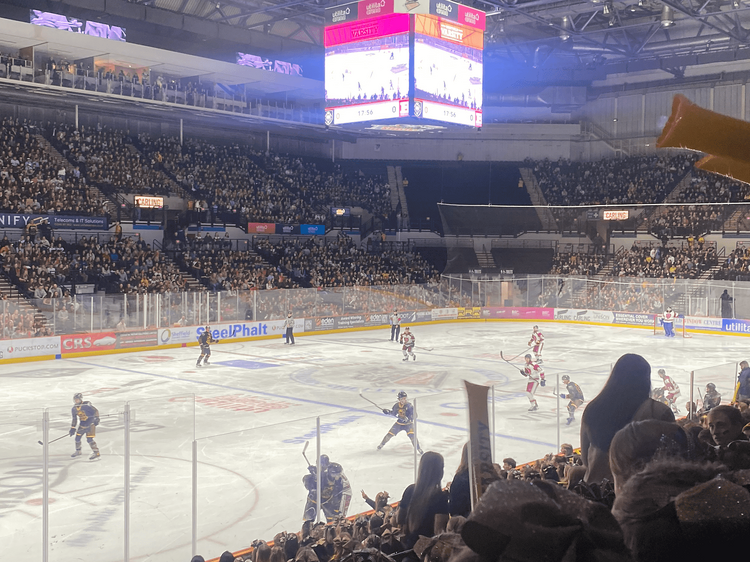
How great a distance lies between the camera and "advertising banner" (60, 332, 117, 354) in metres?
24.7

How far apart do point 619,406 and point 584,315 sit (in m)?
34.5

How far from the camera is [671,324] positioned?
1249 inches

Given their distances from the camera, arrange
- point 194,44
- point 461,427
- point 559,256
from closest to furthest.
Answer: point 461,427 → point 194,44 → point 559,256

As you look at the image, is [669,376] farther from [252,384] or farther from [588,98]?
[588,98]

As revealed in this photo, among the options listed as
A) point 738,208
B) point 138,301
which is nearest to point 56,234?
point 138,301

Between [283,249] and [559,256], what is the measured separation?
16.3 meters

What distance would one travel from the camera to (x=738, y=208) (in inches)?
1537

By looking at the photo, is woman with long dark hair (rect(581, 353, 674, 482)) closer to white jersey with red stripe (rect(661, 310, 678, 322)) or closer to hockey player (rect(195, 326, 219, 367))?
hockey player (rect(195, 326, 219, 367))

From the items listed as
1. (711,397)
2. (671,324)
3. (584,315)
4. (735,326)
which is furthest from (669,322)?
(711,397)

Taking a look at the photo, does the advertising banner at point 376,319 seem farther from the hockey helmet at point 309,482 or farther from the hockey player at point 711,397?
the hockey helmet at point 309,482

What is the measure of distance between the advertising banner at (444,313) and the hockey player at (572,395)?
26.4m

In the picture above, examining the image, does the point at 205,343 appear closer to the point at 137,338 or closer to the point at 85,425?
the point at 137,338

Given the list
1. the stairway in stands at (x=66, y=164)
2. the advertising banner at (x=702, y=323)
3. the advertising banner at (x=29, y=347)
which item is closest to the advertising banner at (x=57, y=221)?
the stairway in stands at (x=66, y=164)

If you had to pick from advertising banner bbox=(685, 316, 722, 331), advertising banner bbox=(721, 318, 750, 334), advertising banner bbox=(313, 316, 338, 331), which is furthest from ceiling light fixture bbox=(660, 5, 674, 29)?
advertising banner bbox=(313, 316, 338, 331)
